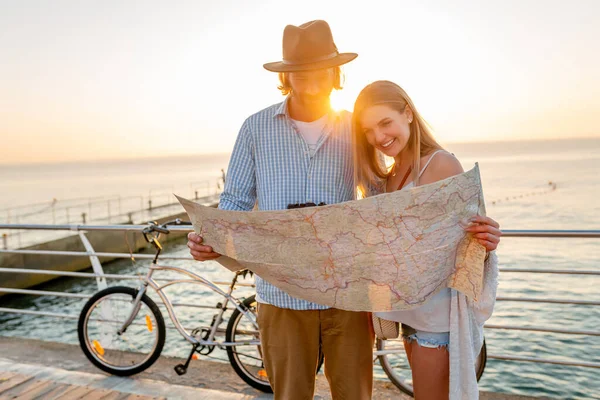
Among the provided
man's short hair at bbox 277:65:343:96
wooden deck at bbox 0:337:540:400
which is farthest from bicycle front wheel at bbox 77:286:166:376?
man's short hair at bbox 277:65:343:96

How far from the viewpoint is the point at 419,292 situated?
164cm

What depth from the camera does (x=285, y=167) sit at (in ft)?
6.23

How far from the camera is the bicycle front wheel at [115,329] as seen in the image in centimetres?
341

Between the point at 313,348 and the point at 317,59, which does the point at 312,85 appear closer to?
the point at 317,59

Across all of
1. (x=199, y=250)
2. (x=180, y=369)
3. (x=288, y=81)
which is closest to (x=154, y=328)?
(x=180, y=369)

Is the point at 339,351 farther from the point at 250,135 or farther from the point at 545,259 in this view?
the point at 545,259

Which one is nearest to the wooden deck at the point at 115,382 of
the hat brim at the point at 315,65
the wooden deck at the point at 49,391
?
the wooden deck at the point at 49,391

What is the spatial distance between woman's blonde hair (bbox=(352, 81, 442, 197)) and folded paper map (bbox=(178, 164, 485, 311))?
16 centimetres

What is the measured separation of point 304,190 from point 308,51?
0.52 m

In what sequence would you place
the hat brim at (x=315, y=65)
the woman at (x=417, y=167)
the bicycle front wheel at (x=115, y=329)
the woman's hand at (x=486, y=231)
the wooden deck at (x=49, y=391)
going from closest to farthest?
1. the woman's hand at (x=486, y=231)
2. the woman at (x=417, y=167)
3. the hat brim at (x=315, y=65)
4. the wooden deck at (x=49, y=391)
5. the bicycle front wheel at (x=115, y=329)

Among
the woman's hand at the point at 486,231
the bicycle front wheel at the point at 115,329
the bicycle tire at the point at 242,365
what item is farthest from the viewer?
the bicycle front wheel at the point at 115,329

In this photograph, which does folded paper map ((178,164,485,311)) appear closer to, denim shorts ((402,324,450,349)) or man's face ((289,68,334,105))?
denim shorts ((402,324,450,349))

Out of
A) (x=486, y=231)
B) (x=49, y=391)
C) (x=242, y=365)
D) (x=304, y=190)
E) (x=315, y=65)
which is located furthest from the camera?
(x=242, y=365)

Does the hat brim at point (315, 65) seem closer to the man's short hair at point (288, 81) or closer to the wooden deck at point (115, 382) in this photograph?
the man's short hair at point (288, 81)
